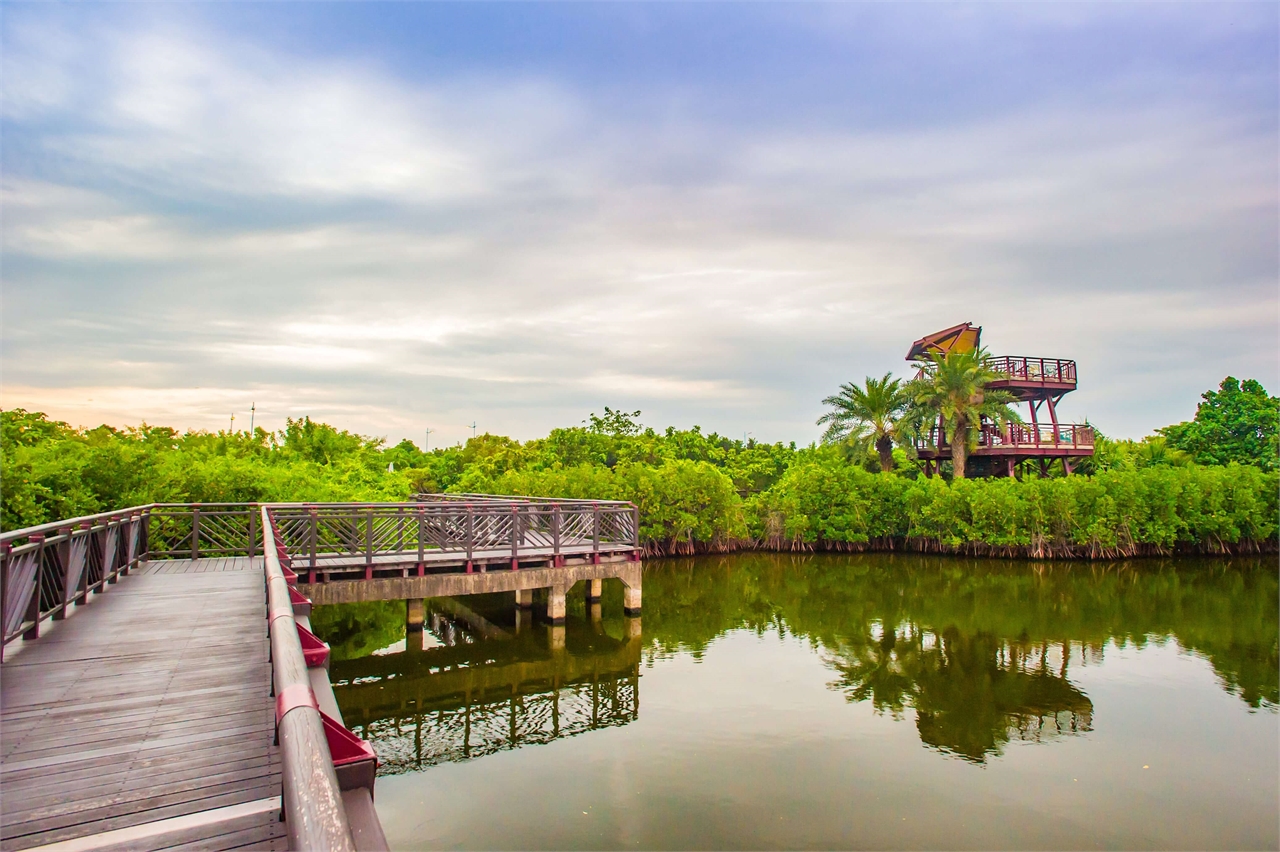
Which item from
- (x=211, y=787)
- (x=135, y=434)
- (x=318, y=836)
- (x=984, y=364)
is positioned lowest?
(x=211, y=787)

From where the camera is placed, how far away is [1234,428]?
41312 mm

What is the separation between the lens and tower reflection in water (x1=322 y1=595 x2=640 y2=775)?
32.8ft

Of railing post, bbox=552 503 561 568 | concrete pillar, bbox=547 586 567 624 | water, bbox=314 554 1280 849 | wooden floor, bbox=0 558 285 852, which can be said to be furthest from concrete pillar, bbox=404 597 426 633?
wooden floor, bbox=0 558 285 852

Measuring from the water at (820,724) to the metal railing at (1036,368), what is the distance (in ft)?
61.7

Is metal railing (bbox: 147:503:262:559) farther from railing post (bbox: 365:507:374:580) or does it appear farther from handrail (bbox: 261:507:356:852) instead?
handrail (bbox: 261:507:356:852)

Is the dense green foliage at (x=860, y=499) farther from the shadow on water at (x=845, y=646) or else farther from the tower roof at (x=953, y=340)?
Answer: the tower roof at (x=953, y=340)

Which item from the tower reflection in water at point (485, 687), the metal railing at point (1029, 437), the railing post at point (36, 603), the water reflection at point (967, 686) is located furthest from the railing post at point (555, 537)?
the metal railing at point (1029, 437)

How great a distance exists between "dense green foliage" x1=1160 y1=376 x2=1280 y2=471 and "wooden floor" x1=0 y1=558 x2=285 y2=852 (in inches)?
1884

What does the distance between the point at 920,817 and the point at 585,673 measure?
673 cm

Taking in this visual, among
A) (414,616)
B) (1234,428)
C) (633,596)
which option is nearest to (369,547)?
(414,616)

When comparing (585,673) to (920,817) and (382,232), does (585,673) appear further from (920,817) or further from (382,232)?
(382,232)

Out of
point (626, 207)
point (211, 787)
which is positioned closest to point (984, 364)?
point (626, 207)

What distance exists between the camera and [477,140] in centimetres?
1961

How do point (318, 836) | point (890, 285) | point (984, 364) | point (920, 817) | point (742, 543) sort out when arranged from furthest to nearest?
point (984, 364)
point (742, 543)
point (890, 285)
point (920, 817)
point (318, 836)
